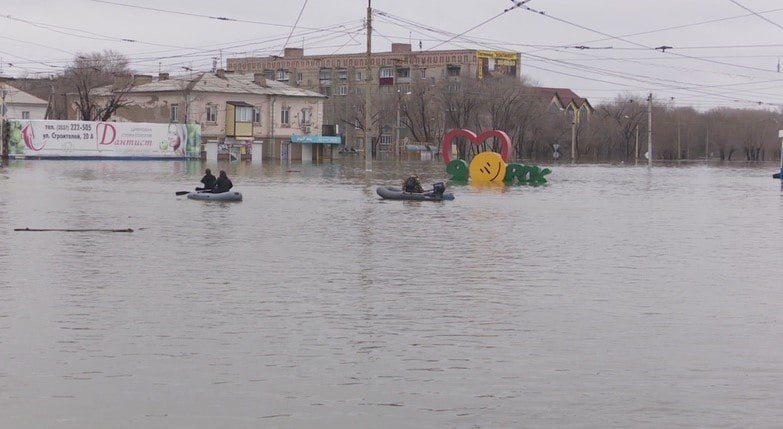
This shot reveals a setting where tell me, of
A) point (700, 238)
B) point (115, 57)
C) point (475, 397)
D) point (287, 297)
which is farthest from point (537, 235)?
point (115, 57)

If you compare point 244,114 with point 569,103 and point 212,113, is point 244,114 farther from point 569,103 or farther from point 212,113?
point 569,103

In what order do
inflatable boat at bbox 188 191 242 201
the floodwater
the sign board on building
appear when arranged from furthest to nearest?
the sign board on building, inflatable boat at bbox 188 191 242 201, the floodwater

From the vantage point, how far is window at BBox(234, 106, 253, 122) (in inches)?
3957

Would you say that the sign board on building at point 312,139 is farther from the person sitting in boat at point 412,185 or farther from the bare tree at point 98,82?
the person sitting in boat at point 412,185

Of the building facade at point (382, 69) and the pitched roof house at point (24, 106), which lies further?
the building facade at point (382, 69)

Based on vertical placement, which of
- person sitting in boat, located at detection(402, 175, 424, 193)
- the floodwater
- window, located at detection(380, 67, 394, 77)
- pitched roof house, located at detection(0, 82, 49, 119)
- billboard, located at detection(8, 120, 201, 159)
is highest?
window, located at detection(380, 67, 394, 77)

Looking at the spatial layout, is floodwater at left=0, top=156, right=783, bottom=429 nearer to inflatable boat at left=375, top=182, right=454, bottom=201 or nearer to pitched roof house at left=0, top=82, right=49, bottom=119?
inflatable boat at left=375, top=182, right=454, bottom=201

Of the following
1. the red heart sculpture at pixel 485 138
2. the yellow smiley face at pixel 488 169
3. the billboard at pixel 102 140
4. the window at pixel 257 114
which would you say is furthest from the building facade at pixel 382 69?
the yellow smiley face at pixel 488 169

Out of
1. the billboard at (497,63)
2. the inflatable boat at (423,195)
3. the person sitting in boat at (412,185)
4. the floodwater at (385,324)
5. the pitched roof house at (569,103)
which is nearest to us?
the floodwater at (385,324)

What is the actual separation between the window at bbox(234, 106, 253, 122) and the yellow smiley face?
44414 mm

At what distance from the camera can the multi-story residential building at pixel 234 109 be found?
327ft

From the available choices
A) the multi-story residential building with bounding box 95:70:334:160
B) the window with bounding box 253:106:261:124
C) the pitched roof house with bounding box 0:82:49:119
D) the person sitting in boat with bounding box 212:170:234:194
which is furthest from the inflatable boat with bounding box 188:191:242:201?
the pitched roof house with bounding box 0:82:49:119

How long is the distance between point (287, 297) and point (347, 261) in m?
5.12

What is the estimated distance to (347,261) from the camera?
A: 22.8 metres
